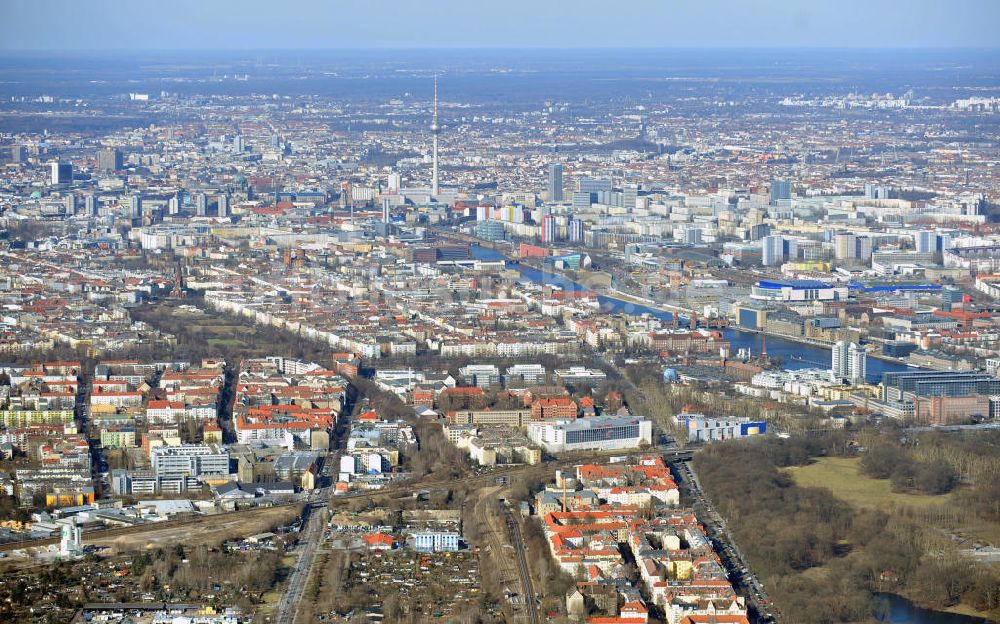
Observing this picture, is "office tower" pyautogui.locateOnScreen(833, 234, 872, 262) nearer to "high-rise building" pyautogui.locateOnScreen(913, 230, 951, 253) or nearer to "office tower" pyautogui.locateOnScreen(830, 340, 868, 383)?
"high-rise building" pyautogui.locateOnScreen(913, 230, 951, 253)

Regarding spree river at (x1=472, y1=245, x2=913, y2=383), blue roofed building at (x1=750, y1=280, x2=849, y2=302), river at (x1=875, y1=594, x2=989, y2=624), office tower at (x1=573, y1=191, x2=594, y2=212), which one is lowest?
office tower at (x1=573, y1=191, x2=594, y2=212)

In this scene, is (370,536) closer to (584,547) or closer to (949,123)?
(584,547)

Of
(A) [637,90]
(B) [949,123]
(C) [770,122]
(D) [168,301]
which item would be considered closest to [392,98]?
(A) [637,90]

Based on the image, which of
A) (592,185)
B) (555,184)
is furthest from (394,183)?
(592,185)

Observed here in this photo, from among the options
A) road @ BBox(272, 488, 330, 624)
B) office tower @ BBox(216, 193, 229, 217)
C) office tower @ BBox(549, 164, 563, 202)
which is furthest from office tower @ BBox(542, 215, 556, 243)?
road @ BBox(272, 488, 330, 624)

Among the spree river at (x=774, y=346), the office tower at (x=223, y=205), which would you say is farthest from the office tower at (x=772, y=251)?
the office tower at (x=223, y=205)

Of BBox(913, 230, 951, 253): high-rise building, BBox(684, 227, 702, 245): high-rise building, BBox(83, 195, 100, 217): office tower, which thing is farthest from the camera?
BBox(83, 195, 100, 217): office tower

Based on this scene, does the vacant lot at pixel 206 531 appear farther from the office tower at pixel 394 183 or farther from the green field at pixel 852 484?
the office tower at pixel 394 183
